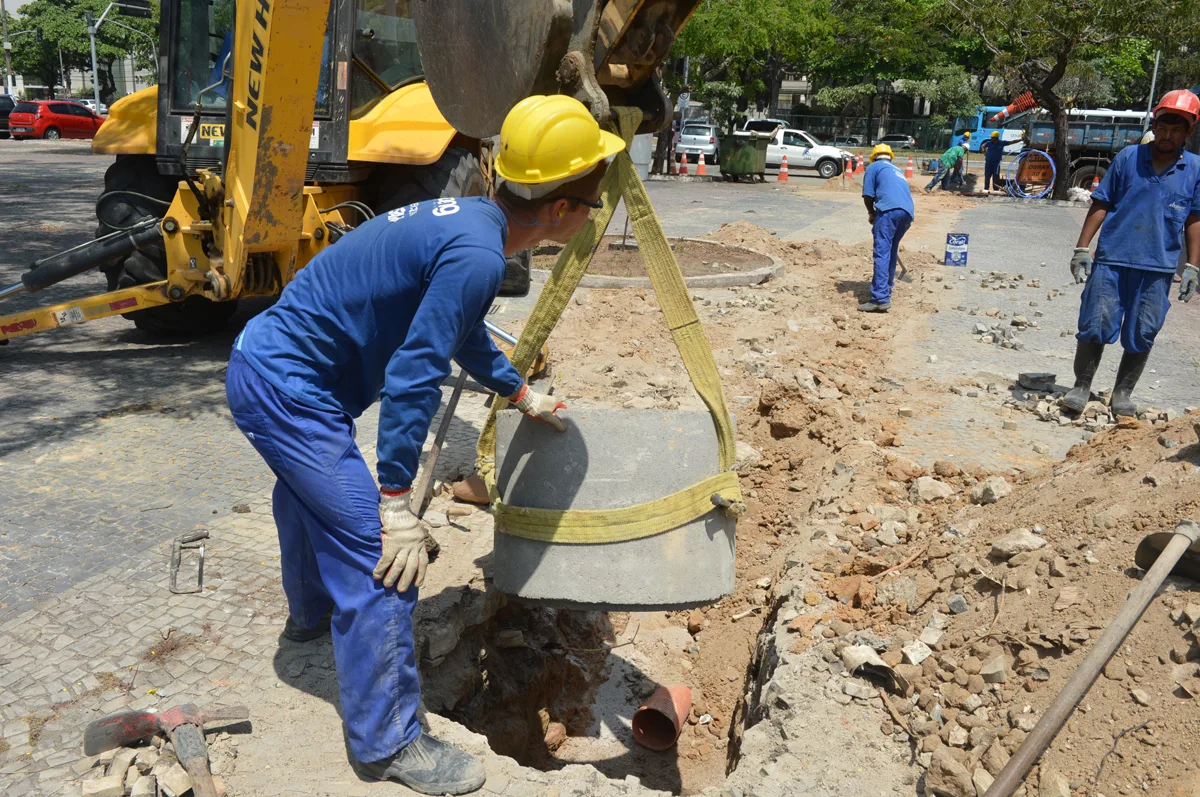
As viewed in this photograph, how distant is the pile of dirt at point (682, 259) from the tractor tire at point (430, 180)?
3211mm

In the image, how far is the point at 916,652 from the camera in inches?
125

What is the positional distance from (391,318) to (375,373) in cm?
22

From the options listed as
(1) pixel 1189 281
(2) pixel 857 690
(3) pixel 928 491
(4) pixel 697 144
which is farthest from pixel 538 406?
(4) pixel 697 144

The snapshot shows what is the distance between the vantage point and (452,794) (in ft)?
8.64

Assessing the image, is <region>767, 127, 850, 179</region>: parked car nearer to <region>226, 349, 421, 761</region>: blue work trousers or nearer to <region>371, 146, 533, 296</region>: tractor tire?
<region>371, 146, 533, 296</region>: tractor tire

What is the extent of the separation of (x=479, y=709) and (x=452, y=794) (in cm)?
105

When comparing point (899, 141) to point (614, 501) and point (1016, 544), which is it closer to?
point (1016, 544)

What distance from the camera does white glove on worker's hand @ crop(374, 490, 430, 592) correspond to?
246cm

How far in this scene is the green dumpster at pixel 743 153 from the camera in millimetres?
23047

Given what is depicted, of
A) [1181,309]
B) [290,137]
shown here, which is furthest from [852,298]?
[290,137]

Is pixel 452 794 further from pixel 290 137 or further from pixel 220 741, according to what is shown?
pixel 290 137

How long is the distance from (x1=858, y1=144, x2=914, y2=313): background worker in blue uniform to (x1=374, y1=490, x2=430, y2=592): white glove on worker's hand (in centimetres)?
740

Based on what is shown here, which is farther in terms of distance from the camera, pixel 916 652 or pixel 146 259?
pixel 146 259

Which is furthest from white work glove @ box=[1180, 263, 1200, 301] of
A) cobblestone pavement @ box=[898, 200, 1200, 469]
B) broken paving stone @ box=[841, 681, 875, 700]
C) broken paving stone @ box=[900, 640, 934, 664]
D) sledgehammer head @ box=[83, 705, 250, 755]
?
sledgehammer head @ box=[83, 705, 250, 755]
